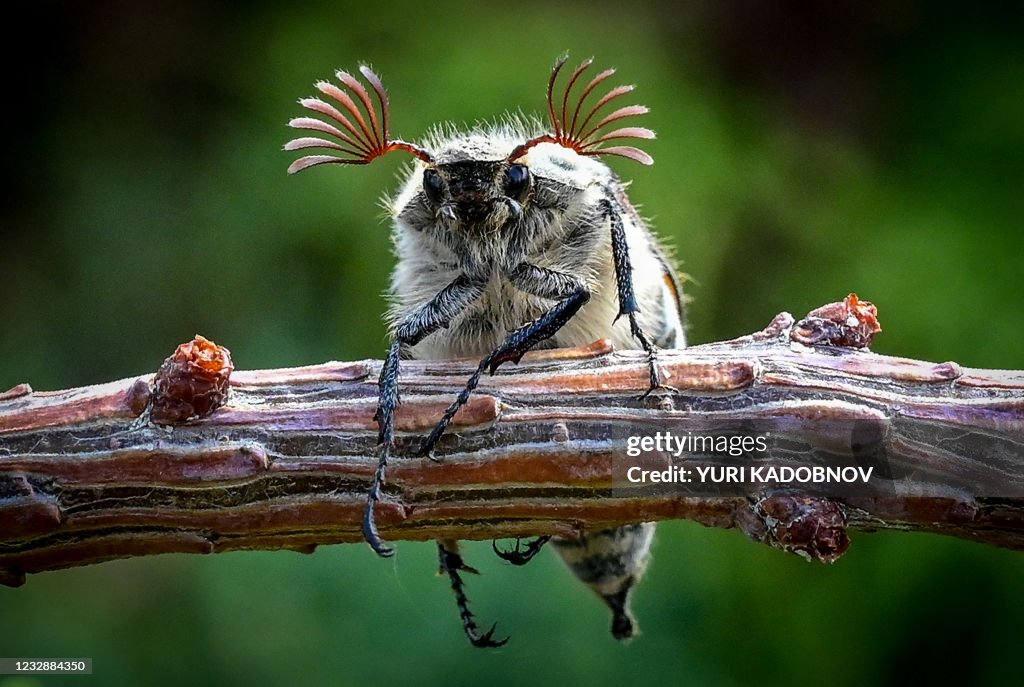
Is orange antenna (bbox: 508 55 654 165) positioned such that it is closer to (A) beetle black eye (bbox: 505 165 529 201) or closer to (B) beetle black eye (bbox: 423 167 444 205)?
(A) beetle black eye (bbox: 505 165 529 201)

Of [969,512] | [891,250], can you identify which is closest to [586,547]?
[969,512]

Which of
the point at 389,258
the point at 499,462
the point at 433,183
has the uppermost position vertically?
the point at 389,258

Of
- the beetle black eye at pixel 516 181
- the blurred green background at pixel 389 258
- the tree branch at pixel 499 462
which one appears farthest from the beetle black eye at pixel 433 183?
the blurred green background at pixel 389 258

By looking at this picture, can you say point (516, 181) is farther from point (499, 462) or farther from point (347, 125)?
point (499, 462)

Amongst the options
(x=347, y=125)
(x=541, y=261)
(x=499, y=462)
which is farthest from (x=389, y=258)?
(x=499, y=462)

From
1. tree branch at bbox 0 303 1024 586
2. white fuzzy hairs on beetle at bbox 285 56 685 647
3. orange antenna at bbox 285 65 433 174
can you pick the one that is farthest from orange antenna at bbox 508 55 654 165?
tree branch at bbox 0 303 1024 586

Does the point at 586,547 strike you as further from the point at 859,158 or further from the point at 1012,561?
the point at 859,158

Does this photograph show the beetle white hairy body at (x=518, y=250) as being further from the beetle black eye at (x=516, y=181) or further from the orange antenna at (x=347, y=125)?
the orange antenna at (x=347, y=125)
